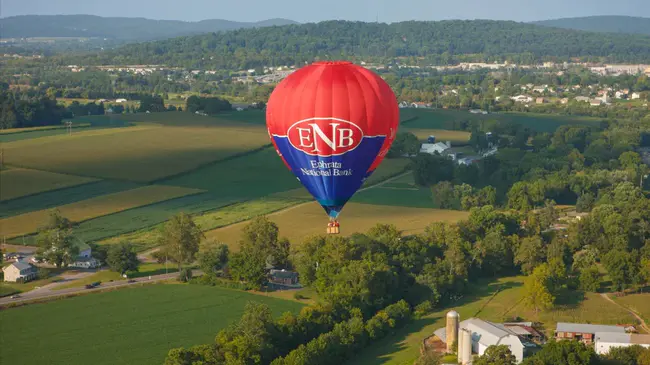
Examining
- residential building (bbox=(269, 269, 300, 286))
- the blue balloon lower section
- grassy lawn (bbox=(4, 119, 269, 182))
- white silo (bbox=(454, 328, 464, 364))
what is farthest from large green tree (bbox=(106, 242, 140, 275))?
grassy lawn (bbox=(4, 119, 269, 182))

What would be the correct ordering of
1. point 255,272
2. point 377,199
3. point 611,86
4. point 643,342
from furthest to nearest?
point 611,86 → point 377,199 → point 255,272 → point 643,342

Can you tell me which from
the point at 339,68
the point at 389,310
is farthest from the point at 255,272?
the point at 339,68

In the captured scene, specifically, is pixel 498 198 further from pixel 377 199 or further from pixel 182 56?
pixel 182 56

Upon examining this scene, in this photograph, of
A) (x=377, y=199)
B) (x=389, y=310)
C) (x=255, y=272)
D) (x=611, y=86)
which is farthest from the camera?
(x=611, y=86)

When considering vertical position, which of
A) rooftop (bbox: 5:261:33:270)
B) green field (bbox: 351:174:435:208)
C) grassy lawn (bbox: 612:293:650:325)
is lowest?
grassy lawn (bbox: 612:293:650:325)

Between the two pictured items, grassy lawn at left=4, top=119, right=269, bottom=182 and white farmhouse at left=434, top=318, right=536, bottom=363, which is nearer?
white farmhouse at left=434, top=318, right=536, bottom=363

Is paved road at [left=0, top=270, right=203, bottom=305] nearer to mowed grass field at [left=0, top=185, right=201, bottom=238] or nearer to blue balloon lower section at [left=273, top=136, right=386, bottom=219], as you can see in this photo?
mowed grass field at [left=0, top=185, right=201, bottom=238]
